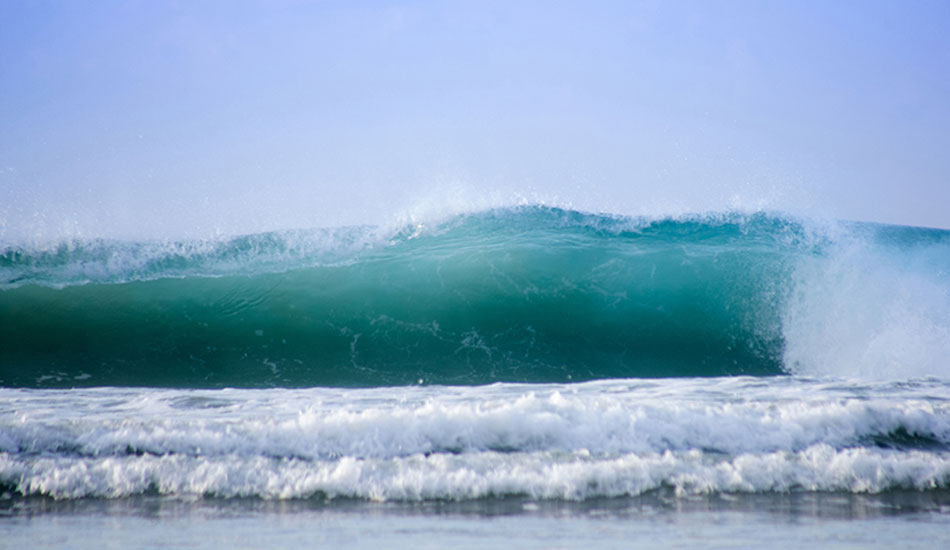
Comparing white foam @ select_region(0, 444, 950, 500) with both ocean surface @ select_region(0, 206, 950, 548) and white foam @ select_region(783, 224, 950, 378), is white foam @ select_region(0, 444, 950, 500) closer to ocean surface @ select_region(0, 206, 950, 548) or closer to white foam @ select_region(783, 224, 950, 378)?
ocean surface @ select_region(0, 206, 950, 548)

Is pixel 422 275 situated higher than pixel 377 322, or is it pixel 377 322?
pixel 422 275

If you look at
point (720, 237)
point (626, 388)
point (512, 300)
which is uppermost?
point (720, 237)

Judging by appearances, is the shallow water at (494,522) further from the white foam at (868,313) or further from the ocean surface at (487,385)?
the white foam at (868,313)

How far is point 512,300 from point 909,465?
17.0ft

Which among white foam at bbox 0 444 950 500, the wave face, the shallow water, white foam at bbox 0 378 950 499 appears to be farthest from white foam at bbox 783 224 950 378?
the shallow water

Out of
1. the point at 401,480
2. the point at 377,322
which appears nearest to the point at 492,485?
the point at 401,480

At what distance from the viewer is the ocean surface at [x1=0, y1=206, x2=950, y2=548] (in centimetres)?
255

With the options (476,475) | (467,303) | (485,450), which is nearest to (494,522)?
(476,475)

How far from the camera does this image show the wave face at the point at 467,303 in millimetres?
7070

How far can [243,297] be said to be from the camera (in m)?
7.98

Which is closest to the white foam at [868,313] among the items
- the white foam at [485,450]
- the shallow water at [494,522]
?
the white foam at [485,450]

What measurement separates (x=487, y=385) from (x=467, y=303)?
2.12m

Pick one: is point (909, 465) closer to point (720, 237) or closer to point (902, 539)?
point (902, 539)

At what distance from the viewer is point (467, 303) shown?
26.0ft
